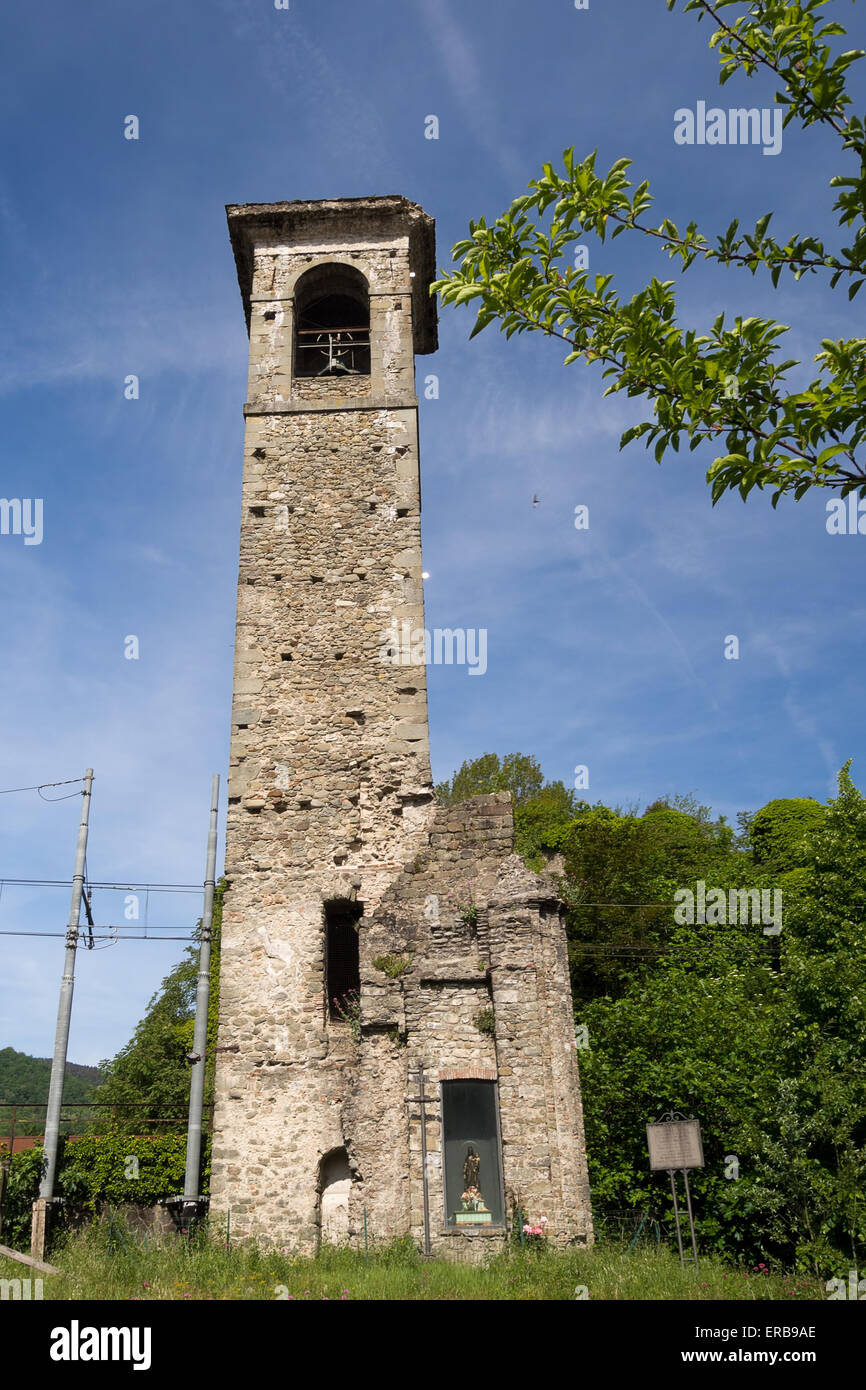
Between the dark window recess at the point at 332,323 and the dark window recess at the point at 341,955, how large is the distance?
9370mm

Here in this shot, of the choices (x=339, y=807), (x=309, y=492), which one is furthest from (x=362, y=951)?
(x=309, y=492)

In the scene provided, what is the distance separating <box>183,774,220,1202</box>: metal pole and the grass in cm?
424

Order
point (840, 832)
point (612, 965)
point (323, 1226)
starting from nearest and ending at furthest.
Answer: point (323, 1226)
point (840, 832)
point (612, 965)

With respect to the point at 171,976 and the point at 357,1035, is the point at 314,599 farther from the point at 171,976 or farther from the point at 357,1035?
the point at 171,976

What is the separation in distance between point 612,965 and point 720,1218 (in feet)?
31.4

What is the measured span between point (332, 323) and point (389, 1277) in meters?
16.5

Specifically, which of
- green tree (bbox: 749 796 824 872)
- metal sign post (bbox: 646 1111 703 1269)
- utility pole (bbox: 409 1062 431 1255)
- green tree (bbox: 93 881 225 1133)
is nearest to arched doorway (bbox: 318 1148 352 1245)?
utility pole (bbox: 409 1062 431 1255)

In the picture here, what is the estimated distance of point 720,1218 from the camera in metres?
16.5

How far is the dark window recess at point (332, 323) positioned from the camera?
18.1 meters

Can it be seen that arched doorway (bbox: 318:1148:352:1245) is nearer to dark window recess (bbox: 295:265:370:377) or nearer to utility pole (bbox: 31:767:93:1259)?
utility pole (bbox: 31:767:93:1259)

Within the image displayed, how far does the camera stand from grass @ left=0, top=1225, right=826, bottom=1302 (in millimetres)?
8484

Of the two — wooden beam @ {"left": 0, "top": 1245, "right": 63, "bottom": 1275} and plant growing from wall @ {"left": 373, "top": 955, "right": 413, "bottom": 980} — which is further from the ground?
plant growing from wall @ {"left": 373, "top": 955, "right": 413, "bottom": 980}

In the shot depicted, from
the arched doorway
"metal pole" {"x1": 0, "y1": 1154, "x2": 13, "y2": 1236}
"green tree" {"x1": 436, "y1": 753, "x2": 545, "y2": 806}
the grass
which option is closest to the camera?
the grass

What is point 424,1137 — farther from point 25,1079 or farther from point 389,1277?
point 25,1079
